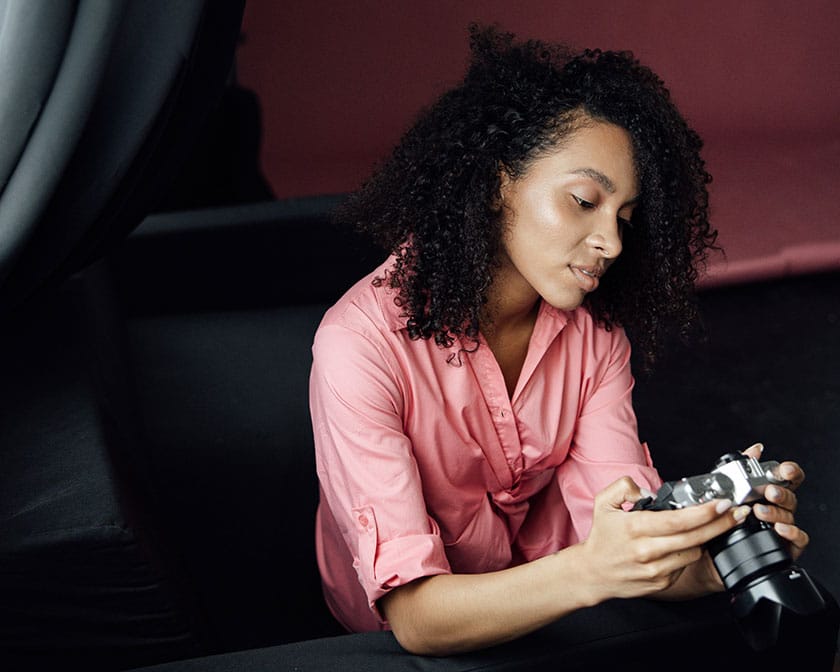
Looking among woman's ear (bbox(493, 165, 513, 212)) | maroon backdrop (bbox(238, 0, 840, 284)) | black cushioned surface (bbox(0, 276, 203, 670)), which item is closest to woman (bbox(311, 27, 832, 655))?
woman's ear (bbox(493, 165, 513, 212))

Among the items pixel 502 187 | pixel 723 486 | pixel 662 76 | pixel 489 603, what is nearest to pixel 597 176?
pixel 502 187

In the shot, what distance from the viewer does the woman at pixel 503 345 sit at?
1044 mm

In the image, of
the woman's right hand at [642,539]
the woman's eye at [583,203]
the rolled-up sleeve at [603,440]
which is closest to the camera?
the woman's right hand at [642,539]

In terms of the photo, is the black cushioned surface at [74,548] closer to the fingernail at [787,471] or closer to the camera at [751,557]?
the camera at [751,557]

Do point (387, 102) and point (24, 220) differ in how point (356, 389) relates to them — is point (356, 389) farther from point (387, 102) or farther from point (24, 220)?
point (387, 102)

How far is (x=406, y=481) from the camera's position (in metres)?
1.10

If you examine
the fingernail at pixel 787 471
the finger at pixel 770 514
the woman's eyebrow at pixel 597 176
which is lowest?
the finger at pixel 770 514

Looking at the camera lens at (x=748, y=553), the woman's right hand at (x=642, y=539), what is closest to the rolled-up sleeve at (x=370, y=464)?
the woman's right hand at (x=642, y=539)

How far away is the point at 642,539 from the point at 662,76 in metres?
2.48

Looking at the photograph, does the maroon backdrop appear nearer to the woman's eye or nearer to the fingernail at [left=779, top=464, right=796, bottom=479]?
the woman's eye

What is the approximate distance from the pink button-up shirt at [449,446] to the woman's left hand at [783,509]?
28 centimetres

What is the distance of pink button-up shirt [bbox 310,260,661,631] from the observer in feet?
3.62

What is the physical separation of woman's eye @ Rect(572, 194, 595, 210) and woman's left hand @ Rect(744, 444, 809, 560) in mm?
373

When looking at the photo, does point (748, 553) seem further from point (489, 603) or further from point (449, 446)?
point (449, 446)
